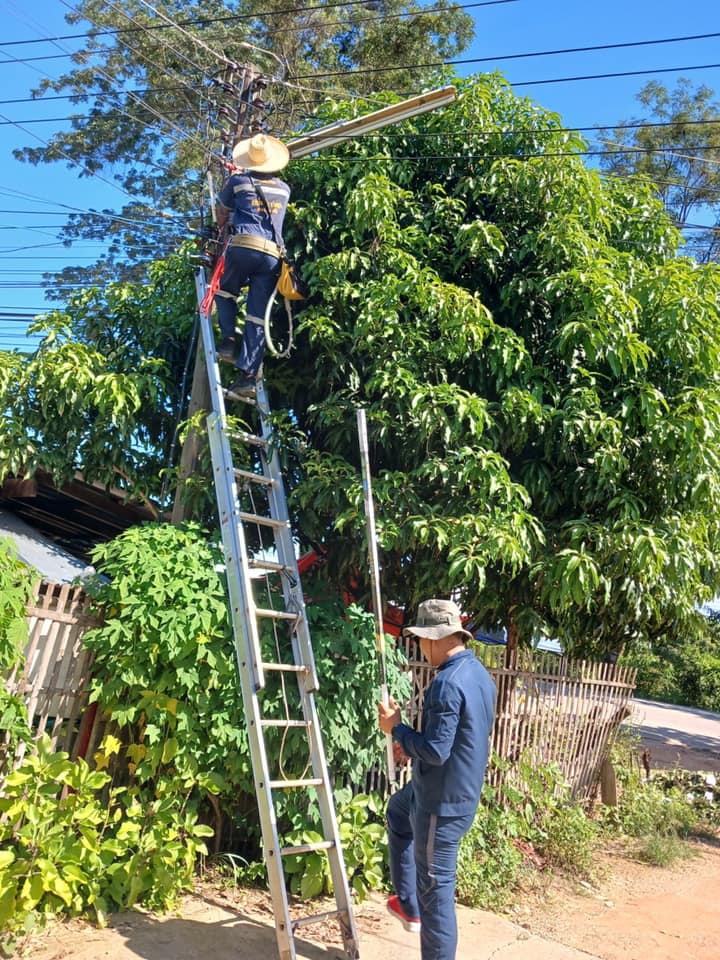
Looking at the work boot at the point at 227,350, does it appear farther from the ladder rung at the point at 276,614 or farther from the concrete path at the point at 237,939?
the concrete path at the point at 237,939

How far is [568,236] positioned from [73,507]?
6.32 meters

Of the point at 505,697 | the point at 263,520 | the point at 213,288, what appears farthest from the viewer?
the point at 505,697

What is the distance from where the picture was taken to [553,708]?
313 inches

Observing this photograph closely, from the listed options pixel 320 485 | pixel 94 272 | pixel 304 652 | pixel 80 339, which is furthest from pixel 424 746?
pixel 94 272

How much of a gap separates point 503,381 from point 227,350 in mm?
2103

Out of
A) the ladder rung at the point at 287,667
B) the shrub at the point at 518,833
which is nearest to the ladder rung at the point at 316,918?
the ladder rung at the point at 287,667

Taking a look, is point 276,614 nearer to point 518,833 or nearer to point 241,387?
point 241,387

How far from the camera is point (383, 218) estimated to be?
6453 millimetres

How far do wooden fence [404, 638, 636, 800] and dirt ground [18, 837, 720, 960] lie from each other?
1.15 meters

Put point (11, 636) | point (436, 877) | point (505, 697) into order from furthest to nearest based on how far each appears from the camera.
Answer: point (505, 697)
point (11, 636)
point (436, 877)

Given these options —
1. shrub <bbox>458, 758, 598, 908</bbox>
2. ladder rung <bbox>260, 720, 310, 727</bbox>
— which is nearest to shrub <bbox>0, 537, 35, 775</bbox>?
ladder rung <bbox>260, 720, 310, 727</bbox>

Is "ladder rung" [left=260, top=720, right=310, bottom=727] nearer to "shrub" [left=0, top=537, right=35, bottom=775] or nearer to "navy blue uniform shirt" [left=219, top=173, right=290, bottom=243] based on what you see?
"shrub" [left=0, top=537, right=35, bottom=775]

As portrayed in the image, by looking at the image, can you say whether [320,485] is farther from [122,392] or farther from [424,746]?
[424,746]

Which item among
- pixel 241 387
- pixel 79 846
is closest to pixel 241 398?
pixel 241 387
